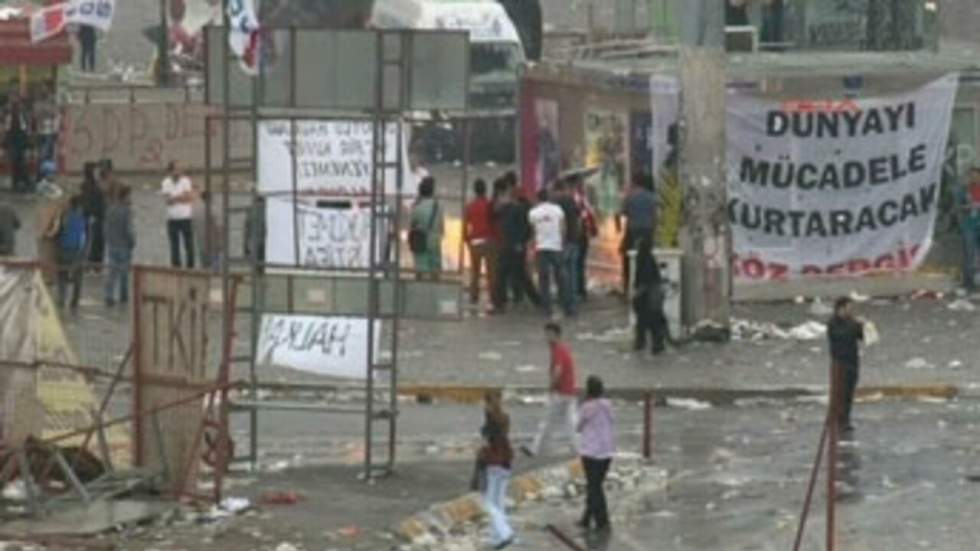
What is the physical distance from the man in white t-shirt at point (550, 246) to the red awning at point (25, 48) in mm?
15215

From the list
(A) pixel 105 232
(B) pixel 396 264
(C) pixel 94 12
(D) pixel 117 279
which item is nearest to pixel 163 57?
(C) pixel 94 12

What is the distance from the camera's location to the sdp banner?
34750mm

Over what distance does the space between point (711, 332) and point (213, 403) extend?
10.6m

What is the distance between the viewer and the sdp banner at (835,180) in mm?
34750

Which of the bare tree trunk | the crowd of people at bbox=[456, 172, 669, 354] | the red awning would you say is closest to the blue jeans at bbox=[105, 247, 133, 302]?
the crowd of people at bbox=[456, 172, 669, 354]

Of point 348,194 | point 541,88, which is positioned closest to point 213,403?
point 348,194

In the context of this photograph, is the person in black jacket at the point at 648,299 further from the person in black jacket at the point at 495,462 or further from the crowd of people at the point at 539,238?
the person in black jacket at the point at 495,462

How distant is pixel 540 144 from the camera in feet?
125

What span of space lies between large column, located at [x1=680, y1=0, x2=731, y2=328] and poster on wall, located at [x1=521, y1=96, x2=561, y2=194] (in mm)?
5455

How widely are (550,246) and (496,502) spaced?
42.7ft

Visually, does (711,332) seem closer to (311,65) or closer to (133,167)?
(311,65)

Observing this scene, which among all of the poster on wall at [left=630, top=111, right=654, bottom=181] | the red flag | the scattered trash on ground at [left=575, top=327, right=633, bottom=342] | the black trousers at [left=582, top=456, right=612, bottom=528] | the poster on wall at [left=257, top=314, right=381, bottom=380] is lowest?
the scattered trash on ground at [left=575, top=327, right=633, bottom=342]

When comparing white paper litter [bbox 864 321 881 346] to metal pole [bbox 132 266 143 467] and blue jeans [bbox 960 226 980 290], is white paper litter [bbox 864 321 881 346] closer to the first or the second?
blue jeans [bbox 960 226 980 290]

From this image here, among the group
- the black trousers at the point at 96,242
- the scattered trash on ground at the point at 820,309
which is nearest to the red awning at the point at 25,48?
the black trousers at the point at 96,242
